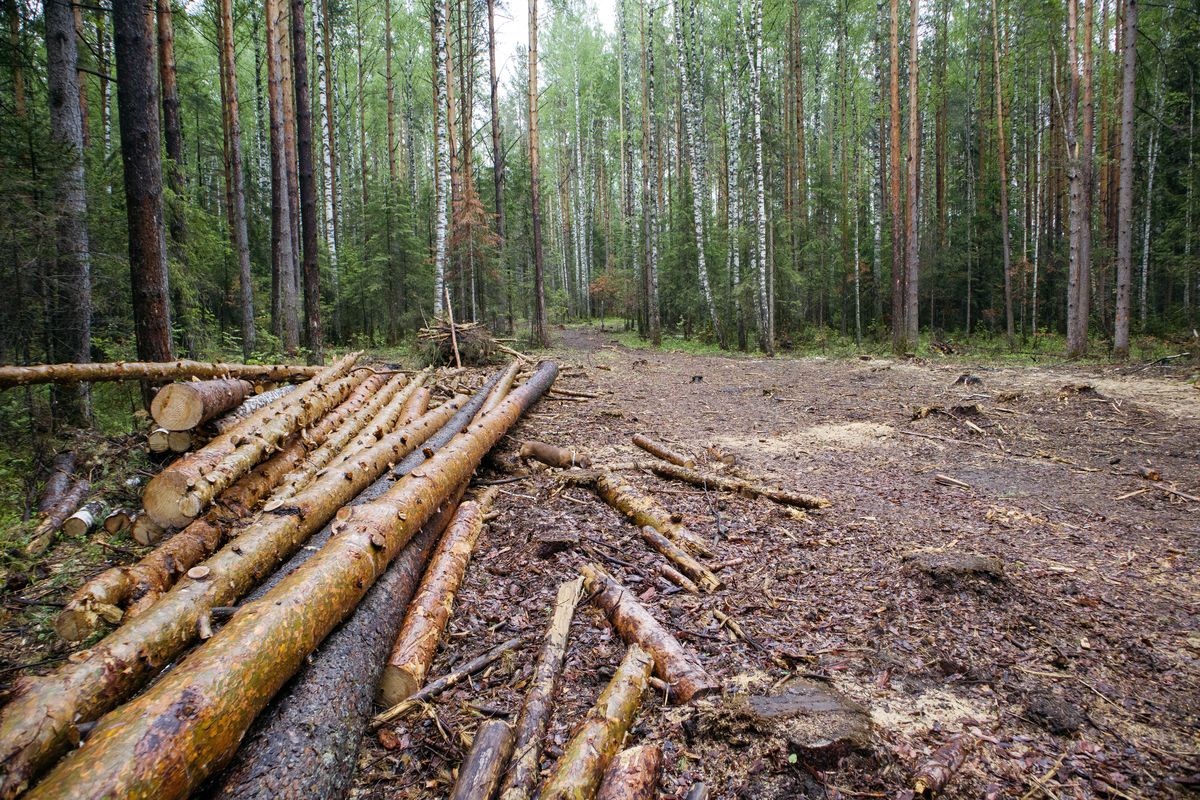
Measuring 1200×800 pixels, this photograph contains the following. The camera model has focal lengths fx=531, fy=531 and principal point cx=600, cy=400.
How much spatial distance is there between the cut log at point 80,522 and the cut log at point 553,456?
3528 mm

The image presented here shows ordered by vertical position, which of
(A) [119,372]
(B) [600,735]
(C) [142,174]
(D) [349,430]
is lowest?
(B) [600,735]

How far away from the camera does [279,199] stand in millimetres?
12555

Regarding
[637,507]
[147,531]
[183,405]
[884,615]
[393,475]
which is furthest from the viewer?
[393,475]

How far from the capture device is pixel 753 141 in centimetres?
1695

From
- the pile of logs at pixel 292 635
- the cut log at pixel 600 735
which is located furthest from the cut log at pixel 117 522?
the cut log at pixel 600 735

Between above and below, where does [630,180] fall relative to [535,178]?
above

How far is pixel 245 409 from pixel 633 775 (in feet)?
16.9

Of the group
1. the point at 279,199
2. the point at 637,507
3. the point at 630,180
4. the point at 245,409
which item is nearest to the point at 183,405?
the point at 245,409

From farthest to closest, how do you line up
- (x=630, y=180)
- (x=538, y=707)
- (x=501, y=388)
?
(x=630, y=180) → (x=501, y=388) → (x=538, y=707)

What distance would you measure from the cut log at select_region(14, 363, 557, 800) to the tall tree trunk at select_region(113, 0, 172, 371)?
3.32 meters

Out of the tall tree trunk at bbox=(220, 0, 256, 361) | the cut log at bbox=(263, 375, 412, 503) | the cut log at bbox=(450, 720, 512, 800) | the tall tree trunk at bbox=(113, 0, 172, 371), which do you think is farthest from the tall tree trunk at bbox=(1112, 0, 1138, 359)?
the tall tree trunk at bbox=(220, 0, 256, 361)

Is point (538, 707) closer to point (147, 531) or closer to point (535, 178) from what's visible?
point (147, 531)

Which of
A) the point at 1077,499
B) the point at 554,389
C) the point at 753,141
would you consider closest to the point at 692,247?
the point at 753,141

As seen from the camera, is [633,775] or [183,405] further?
[183,405]
